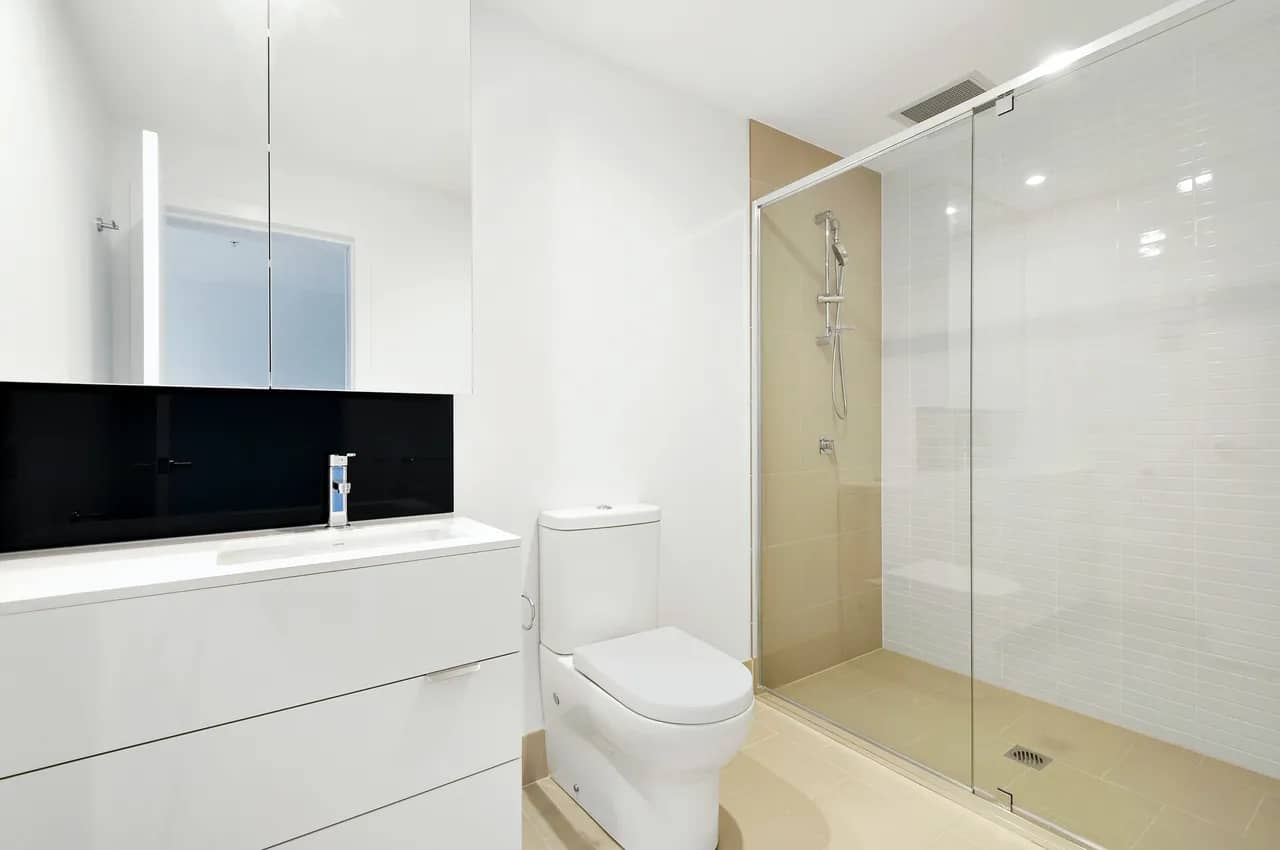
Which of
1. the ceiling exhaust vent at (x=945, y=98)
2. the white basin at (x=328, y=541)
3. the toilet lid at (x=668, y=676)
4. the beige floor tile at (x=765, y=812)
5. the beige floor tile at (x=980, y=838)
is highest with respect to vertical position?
the ceiling exhaust vent at (x=945, y=98)

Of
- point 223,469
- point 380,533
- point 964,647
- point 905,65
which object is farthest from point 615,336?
point 964,647

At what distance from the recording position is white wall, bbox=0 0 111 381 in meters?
1.13

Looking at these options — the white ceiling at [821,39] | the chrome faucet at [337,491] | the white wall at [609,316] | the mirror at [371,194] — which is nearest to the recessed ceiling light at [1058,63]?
the white ceiling at [821,39]

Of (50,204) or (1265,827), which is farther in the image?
(1265,827)

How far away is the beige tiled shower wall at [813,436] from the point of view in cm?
219

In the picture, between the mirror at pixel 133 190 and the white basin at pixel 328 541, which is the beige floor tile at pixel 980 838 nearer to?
the white basin at pixel 328 541

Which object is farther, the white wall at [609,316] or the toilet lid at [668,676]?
the white wall at [609,316]

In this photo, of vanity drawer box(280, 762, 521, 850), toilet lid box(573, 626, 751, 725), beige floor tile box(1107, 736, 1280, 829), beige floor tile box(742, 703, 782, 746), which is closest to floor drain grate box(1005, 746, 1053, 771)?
beige floor tile box(1107, 736, 1280, 829)

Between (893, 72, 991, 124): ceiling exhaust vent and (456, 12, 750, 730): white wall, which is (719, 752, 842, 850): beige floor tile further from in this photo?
(893, 72, 991, 124): ceiling exhaust vent

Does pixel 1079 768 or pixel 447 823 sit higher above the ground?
pixel 447 823

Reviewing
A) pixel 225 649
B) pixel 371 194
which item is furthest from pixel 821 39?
pixel 225 649

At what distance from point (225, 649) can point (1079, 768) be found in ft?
7.10

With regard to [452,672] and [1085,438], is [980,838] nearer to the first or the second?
[1085,438]

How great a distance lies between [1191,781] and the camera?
1.66 metres
